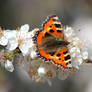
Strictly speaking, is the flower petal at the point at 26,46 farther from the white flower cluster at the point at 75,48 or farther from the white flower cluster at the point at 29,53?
the white flower cluster at the point at 75,48

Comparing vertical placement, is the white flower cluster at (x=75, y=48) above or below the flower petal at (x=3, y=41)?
below

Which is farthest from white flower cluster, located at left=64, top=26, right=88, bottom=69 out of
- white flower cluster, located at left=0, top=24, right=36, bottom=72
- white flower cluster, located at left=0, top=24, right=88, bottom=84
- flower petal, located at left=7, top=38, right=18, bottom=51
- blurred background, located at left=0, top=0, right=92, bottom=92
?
blurred background, located at left=0, top=0, right=92, bottom=92

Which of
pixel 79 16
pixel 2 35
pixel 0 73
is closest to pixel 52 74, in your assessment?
pixel 2 35

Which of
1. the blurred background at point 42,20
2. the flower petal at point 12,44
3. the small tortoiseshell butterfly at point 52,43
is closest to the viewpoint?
the small tortoiseshell butterfly at point 52,43

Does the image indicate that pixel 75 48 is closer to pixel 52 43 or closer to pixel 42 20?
pixel 52 43

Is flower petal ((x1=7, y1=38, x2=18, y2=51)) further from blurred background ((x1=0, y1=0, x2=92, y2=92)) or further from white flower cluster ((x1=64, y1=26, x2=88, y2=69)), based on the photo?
blurred background ((x1=0, y1=0, x2=92, y2=92))

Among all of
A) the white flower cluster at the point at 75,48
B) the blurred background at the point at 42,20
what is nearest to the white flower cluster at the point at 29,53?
the white flower cluster at the point at 75,48

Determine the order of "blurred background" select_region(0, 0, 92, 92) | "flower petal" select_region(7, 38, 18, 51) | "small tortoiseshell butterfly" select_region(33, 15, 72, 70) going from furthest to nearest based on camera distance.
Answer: "blurred background" select_region(0, 0, 92, 92), "flower petal" select_region(7, 38, 18, 51), "small tortoiseshell butterfly" select_region(33, 15, 72, 70)
